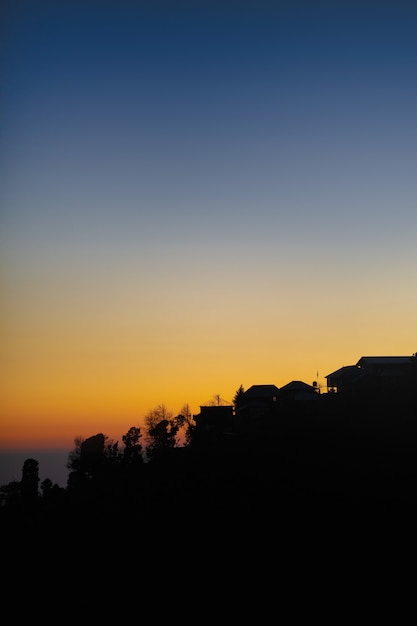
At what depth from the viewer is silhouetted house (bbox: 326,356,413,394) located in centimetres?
6979

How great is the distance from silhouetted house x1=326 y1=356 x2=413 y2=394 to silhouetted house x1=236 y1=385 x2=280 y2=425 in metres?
10.0

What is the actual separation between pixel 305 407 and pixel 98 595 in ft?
147

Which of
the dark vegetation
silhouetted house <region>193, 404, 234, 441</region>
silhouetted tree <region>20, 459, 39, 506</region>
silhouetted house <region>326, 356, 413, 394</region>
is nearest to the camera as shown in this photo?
the dark vegetation

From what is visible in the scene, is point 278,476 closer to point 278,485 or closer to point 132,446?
point 278,485

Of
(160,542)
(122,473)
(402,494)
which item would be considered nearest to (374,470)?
(402,494)

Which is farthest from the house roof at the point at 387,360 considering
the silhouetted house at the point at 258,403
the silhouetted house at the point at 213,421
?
the silhouetted house at the point at 213,421

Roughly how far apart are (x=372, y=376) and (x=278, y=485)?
40478 mm

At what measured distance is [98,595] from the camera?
33.2 m

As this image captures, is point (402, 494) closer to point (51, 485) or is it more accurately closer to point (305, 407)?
point (305, 407)

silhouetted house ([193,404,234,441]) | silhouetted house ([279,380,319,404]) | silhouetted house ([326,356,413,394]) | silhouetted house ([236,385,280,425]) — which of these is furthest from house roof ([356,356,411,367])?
silhouetted house ([193,404,234,441])

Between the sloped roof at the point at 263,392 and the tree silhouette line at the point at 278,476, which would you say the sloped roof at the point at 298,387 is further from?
the tree silhouette line at the point at 278,476

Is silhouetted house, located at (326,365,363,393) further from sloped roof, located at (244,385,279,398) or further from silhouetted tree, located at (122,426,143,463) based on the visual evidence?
silhouetted tree, located at (122,426,143,463)

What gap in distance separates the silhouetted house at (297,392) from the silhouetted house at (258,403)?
1555mm

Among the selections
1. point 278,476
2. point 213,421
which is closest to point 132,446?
point 213,421
